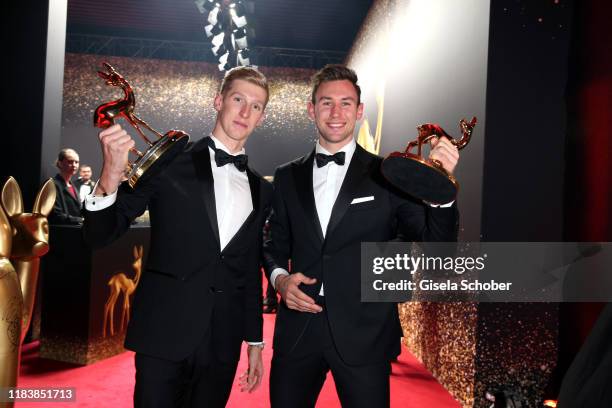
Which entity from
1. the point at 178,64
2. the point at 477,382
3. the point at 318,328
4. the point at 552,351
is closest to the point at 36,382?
the point at 318,328

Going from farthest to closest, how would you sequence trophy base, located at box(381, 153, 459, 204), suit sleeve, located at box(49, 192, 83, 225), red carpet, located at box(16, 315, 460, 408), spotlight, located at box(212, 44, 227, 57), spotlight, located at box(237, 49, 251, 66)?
spotlight, located at box(237, 49, 251, 66), spotlight, located at box(212, 44, 227, 57), suit sleeve, located at box(49, 192, 83, 225), red carpet, located at box(16, 315, 460, 408), trophy base, located at box(381, 153, 459, 204)

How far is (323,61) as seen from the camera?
1097 cm

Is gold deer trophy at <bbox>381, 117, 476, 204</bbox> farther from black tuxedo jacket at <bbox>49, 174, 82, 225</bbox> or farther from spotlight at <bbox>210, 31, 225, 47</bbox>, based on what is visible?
spotlight at <bbox>210, 31, 225, 47</bbox>

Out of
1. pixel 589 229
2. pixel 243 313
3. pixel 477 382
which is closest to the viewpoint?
pixel 243 313

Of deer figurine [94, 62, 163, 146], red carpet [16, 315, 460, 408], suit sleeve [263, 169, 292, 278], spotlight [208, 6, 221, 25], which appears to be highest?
spotlight [208, 6, 221, 25]

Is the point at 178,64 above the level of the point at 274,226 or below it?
above

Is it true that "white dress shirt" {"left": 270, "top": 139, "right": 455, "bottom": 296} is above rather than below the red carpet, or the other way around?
above

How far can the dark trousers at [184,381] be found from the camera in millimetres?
1619

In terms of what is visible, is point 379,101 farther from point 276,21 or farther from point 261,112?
point 261,112

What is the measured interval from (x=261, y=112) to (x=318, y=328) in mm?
871

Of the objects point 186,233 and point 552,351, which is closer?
point 186,233

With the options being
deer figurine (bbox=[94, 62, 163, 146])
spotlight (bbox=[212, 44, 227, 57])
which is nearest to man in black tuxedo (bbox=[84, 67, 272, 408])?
deer figurine (bbox=[94, 62, 163, 146])

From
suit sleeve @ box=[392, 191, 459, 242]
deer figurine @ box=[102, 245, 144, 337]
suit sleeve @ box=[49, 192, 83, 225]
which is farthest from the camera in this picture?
suit sleeve @ box=[49, 192, 83, 225]

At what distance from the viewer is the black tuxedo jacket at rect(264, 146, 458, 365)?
173 cm
